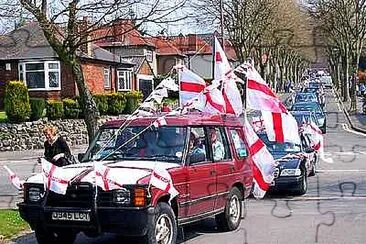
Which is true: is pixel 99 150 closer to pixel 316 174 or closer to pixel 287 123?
pixel 287 123

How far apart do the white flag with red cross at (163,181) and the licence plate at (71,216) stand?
792 mm

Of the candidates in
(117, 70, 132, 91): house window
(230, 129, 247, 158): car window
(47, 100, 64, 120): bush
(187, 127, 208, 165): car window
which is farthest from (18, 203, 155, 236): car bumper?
(117, 70, 132, 91): house window

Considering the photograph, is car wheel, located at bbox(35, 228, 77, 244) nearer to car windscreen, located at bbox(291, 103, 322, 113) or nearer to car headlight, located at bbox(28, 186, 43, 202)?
car headlight, located at bbox(28, 186, 43, 202)

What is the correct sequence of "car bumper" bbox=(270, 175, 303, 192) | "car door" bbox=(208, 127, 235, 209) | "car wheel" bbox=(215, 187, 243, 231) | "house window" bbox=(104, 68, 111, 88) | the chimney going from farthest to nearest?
1. "house window" bbox=(104, 68, 111, 88)
2. the chimney
3. "car bumper" bbox=(270, 175, 303, 192)
4. "car wheel" bbox=(215, 187, 243, 231)
5. "car door" bbox=(208, 127, 235, 209)

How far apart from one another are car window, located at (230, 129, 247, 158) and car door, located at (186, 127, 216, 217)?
83 centimetres

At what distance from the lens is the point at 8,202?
42.5ft

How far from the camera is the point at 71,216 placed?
7.88 meters

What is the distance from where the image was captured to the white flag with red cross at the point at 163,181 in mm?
7891

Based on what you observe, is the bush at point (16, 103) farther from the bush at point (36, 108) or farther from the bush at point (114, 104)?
the bush at point (114, 104)

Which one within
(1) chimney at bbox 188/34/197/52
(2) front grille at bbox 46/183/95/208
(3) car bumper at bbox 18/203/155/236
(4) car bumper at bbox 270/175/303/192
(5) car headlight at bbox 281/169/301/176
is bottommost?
(4) car bumper at bbox 270/175/303/192

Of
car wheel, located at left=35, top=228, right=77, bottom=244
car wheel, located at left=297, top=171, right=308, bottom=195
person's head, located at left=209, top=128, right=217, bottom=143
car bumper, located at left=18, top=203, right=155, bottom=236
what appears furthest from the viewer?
car wheel, located at left=297, top=171, right=308, bottom=195

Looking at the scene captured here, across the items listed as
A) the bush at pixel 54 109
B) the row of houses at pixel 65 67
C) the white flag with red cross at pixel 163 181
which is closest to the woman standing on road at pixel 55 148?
the white flag with red cross at pixel 163 181

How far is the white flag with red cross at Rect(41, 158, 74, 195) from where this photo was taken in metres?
8.02

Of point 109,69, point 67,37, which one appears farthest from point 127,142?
point 109,69
